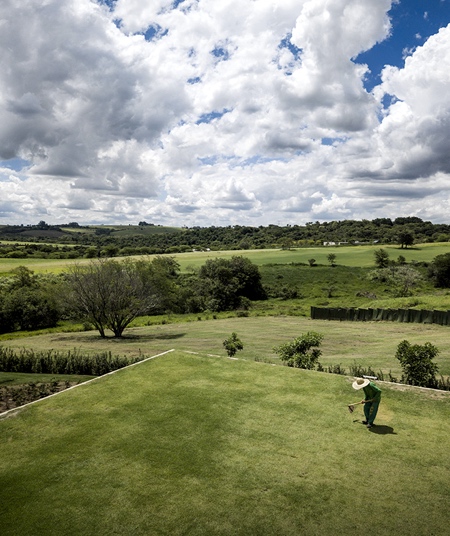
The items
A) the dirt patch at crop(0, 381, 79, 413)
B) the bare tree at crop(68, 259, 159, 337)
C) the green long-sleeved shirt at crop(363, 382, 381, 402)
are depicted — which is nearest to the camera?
the green long-sleeved shirt at crop(363, 382, 381, 402)

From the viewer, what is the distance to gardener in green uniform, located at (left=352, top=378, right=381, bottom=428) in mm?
11500

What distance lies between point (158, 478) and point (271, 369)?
27.0ft

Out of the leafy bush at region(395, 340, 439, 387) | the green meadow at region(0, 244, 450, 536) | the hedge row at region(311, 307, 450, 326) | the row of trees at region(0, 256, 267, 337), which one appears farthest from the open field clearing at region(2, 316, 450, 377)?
the green meadow at region(0, 244, 450, 536)

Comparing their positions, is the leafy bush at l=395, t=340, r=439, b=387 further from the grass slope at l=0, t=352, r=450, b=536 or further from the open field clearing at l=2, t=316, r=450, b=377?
the open field clearing at l=2, t=316, r=450, b=377

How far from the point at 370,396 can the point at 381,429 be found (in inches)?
45.8

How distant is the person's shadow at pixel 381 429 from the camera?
1175cm

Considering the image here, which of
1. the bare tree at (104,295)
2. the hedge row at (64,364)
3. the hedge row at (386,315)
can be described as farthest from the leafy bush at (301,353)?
the hedge row at (386,315)

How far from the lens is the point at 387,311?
47531 mm

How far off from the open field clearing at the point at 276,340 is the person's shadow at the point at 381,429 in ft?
28.2

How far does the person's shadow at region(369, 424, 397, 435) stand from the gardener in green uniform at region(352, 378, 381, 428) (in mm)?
161

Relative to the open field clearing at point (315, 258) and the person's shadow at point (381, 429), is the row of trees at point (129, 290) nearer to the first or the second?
the open field clearing at point (315, 258)

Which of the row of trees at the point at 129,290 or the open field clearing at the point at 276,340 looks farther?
the row of trees at the point at 129,290

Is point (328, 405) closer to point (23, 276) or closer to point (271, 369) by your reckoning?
point (271, 369)

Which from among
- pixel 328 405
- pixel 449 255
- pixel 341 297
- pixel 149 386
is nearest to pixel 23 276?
pixel 341 297
